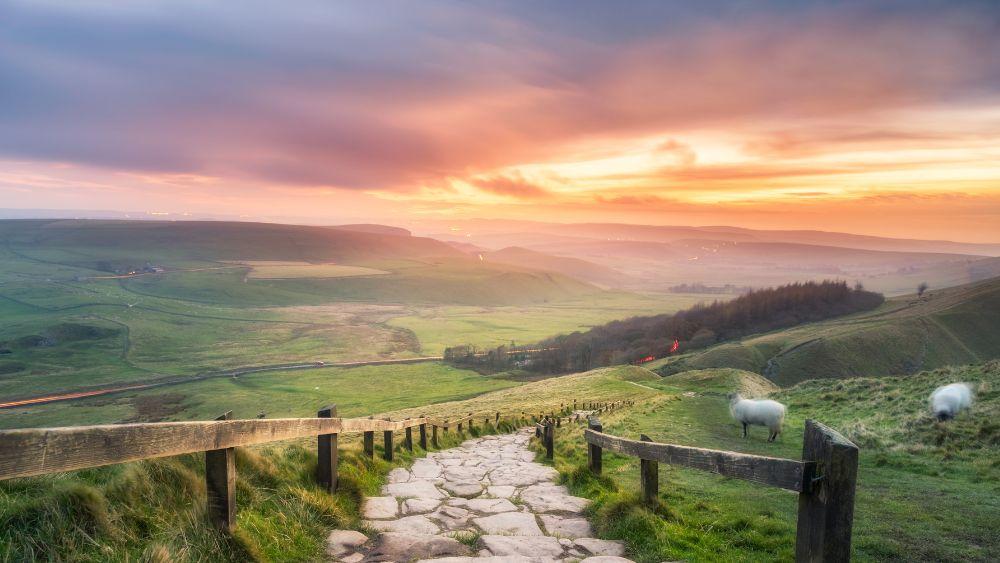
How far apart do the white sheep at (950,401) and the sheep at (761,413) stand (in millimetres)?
4059

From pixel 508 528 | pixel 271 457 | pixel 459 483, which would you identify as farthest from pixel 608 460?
pixel 271 457

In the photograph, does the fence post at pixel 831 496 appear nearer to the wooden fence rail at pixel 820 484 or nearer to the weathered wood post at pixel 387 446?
the wooden fence rail at pixel 820 484

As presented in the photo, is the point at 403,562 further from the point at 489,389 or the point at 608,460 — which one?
the point at 489,389

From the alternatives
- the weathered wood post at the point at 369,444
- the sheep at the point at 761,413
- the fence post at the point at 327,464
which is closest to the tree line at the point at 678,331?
the sheep at the point at 761,413

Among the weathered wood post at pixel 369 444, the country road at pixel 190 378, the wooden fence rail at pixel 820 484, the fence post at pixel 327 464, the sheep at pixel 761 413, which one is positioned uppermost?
the wooden fence rail at pixel 820 484

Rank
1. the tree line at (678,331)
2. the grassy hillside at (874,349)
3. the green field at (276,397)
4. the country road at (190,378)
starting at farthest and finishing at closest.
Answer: the tree line at (678,331) → the country road at (190,378) → the green field at (276,397) → the grassy hillside at (874,349)

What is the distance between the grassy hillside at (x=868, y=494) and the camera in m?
6.07

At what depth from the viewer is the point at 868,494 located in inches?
343

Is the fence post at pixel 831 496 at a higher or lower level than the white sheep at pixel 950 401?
higher

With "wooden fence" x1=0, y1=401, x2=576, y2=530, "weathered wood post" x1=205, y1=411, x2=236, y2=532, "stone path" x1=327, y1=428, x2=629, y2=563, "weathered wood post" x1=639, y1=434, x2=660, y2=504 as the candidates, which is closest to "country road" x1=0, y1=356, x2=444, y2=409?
"stone path" x1=327, y1=428, x2=629, y2=563

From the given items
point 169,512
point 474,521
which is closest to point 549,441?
point 474,521

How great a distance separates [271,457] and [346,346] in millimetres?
Result: 156351

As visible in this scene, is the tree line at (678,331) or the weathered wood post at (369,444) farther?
the tree line at (678,331)

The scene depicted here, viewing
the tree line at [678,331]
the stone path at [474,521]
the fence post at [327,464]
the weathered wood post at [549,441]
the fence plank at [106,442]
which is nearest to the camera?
the fence plank at [106,442]
